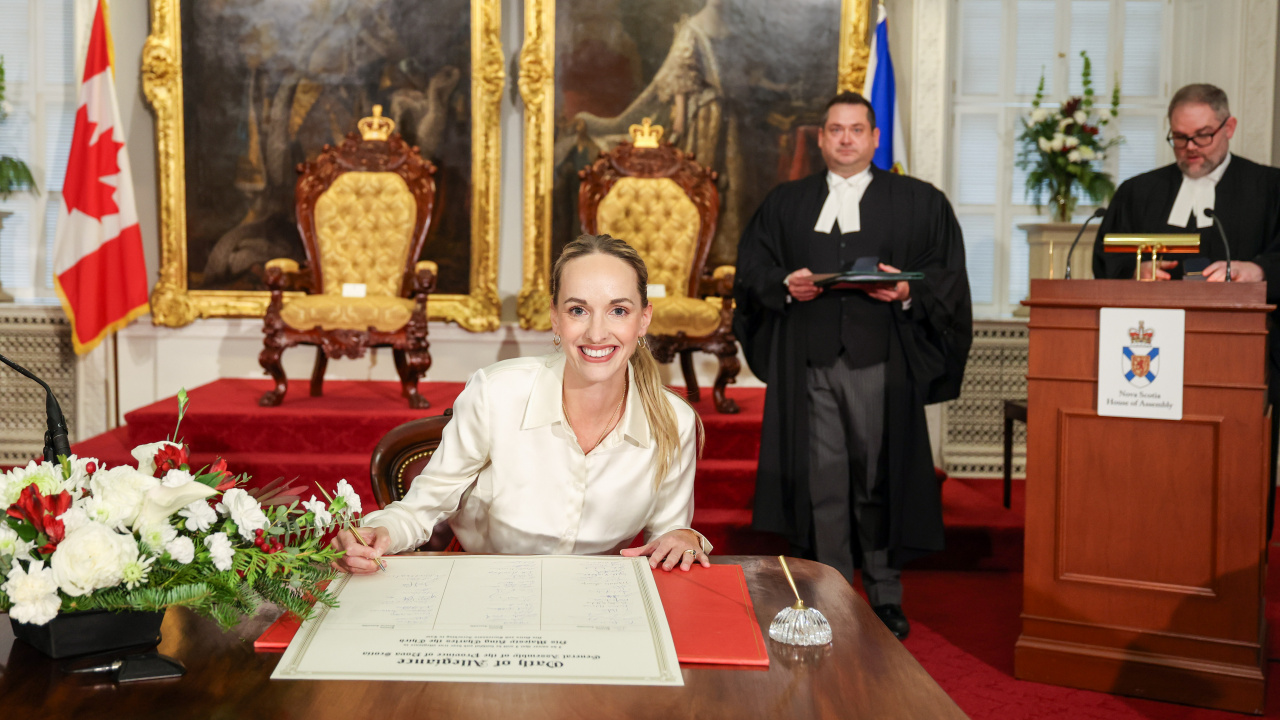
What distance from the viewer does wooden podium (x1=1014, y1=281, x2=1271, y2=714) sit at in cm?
300

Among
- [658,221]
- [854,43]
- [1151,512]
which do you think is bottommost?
[1151,512]

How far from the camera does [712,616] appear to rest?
1.38 metres

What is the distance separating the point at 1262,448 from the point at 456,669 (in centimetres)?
280

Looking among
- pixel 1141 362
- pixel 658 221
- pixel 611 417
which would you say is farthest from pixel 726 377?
pixel 611 417

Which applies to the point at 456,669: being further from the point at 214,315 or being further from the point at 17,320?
the point at 17,320

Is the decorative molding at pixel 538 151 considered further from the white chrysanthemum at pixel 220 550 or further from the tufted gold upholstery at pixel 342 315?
the white chrysanthemum at pixel 220 550

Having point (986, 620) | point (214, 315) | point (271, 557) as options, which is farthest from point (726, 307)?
point (271, 557)

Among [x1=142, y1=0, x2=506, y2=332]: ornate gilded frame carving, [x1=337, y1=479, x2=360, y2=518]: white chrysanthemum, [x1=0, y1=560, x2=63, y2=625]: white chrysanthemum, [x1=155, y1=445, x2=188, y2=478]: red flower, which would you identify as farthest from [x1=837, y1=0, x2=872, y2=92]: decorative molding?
[x1=0, y1=560, x2=63, y2=625]: white chrysanthemum

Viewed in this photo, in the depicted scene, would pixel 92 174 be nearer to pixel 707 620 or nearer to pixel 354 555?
pixel 354 555

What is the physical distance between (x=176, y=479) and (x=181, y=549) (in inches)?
3.4

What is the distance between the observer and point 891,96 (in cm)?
601

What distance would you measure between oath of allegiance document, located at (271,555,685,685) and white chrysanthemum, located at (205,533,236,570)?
0.14 metres

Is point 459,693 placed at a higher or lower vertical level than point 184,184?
lower

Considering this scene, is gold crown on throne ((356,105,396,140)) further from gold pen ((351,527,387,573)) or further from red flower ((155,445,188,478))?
red flower ((155,445,188,478))
